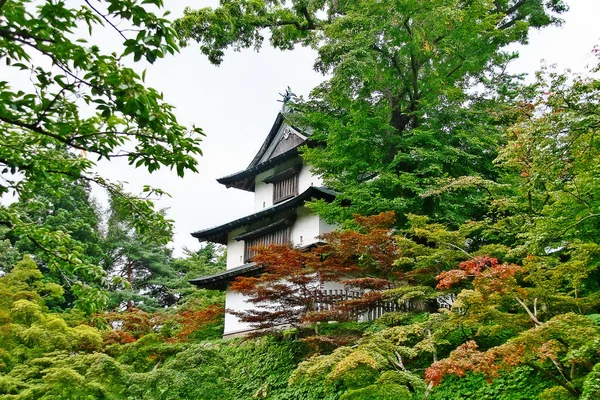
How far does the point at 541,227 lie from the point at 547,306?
4.22 ft

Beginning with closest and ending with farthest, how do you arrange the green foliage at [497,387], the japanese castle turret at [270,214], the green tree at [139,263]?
the green foliage at [497,387] < the japanese castle turret at [270,214] < the green tree at [139,263]

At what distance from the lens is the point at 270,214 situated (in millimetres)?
18406

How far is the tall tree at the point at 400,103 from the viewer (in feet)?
43.2

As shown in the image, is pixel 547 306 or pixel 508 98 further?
pixel 508 98

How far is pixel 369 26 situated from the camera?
13961mm

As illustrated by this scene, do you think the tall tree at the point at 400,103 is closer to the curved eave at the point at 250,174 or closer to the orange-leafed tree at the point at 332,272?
the orange-leafed tree at the point at 332,272

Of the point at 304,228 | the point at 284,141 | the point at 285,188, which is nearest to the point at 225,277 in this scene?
the point at 304,228

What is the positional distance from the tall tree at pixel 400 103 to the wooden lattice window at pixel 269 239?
3.07m

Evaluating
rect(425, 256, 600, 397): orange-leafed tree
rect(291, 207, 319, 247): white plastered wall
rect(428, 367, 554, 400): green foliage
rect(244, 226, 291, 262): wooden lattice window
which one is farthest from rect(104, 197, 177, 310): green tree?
rect(425, 256, 600, 397): orange-leafed tree

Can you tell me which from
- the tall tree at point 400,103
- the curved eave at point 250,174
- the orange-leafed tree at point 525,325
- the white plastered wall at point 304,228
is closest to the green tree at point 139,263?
the curved eave at point 250,174

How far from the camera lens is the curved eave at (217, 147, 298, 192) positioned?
20.0 m

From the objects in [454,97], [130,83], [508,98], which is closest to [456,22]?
[454,97]

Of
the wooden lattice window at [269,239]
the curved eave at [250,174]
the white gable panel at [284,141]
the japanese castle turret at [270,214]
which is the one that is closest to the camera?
the japanese castle turret at [270,214]

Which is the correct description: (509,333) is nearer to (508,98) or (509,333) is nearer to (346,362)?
(346,362)
